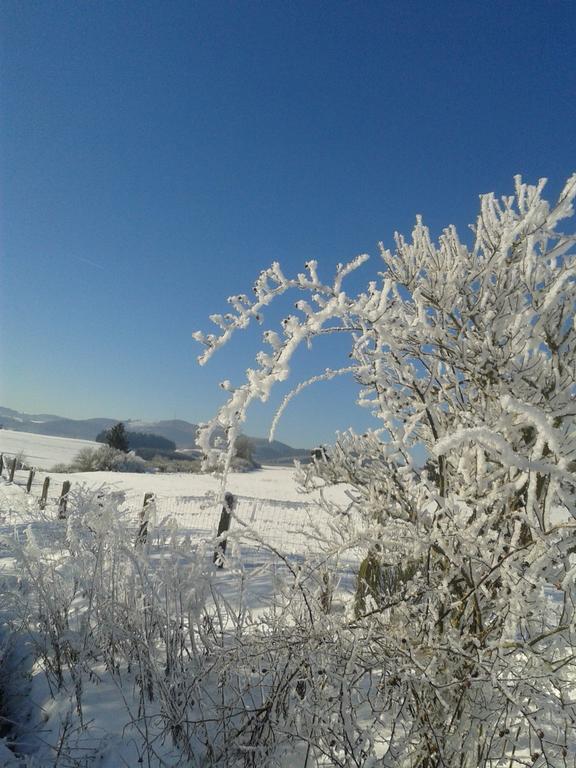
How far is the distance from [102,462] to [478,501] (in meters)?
37.1

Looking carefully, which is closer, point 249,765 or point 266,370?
point 266,370

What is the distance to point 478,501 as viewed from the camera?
229 cm

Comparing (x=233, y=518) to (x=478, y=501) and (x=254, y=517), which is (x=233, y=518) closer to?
(x=478, y=501)

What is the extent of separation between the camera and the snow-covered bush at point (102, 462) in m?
35.3

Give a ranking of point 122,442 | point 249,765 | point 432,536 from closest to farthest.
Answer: point 432,536 → point 249,765 → point 122,442

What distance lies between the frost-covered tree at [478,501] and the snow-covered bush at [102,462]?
34.9 meters

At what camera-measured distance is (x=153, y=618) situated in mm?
3406

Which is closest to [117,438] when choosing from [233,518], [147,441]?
[147,441]

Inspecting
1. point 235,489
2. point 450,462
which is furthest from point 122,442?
point 450,462

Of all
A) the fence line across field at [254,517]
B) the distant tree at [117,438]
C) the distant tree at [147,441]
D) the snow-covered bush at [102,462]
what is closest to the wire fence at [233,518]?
the fence line across field at [254,517]

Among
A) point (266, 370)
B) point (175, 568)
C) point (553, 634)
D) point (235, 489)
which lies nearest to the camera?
point (266, 370)

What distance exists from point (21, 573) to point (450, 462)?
390 centimetres

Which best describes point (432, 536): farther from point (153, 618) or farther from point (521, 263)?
point (153, 618)

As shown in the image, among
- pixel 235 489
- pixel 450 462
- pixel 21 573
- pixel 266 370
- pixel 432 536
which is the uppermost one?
pixel 266 370
